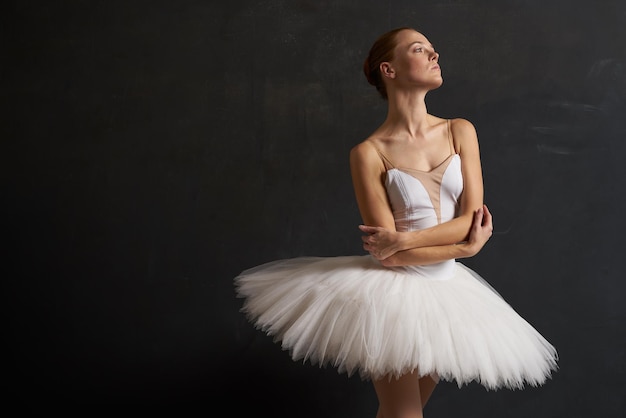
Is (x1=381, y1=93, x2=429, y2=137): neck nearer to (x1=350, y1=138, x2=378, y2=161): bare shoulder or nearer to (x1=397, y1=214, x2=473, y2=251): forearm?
(x1=350, y1=138, x2=378, y2=161): bare shoulder

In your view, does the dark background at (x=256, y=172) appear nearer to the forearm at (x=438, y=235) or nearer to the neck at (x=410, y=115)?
the neck at (x=410, y=115)

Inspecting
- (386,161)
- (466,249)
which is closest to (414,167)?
(386,161)

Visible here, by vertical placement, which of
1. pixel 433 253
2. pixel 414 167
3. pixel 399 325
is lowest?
pixel 399 325

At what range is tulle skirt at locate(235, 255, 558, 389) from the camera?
2.18m

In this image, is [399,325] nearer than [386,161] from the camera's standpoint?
Yes

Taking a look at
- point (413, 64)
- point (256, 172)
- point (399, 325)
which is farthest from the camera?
point (256, 172)

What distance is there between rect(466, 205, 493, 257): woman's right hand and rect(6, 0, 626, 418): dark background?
99 centimetres

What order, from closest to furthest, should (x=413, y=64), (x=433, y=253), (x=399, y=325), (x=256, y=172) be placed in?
(x=399, y=325) < (x=433, y=253) < (x=413, y=64) < (x=256, y=172)

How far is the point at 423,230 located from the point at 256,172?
1.22 m

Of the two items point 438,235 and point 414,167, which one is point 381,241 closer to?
point 438,235

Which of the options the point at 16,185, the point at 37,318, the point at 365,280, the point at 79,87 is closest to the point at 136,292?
the point at 37,318

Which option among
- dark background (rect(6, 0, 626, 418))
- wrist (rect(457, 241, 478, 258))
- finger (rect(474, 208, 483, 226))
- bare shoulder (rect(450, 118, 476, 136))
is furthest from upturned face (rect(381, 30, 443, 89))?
dark background (rect(6, 0, 626, 418))

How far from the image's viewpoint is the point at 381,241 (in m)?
2.37

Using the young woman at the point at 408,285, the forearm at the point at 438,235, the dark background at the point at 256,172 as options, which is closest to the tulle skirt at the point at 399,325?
the young woman at the point at 408,285
